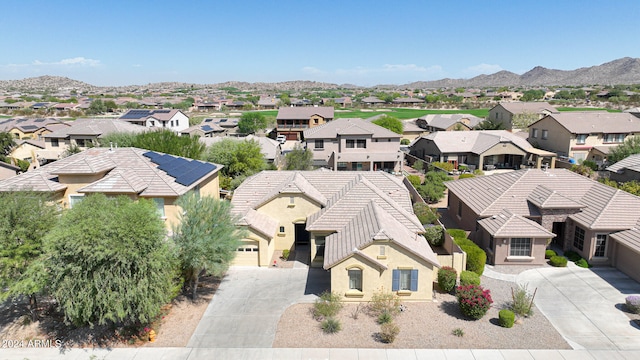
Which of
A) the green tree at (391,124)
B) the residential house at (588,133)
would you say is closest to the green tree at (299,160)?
the green tree at (391,124)

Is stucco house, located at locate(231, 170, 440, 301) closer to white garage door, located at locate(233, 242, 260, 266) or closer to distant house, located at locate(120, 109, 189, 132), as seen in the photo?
white garage door, located at locate(233, 242, 260, 266)

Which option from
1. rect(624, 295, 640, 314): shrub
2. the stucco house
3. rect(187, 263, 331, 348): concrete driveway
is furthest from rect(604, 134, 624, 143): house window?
rect(187, 263, 331, 348): concrete driveway

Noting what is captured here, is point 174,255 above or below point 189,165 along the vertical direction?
below

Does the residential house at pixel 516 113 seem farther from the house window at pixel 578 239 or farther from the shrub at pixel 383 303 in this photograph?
the shrub at pixel 383 303

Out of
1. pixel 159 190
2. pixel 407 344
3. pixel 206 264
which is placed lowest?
pixel 407 344

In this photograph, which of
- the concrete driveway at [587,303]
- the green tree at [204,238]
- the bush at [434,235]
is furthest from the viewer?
the bush at [434,235]

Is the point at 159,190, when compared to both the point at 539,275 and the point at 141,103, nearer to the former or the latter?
the point at 539,275

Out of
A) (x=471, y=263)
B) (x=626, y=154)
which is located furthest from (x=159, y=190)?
(x=626, y=154)
